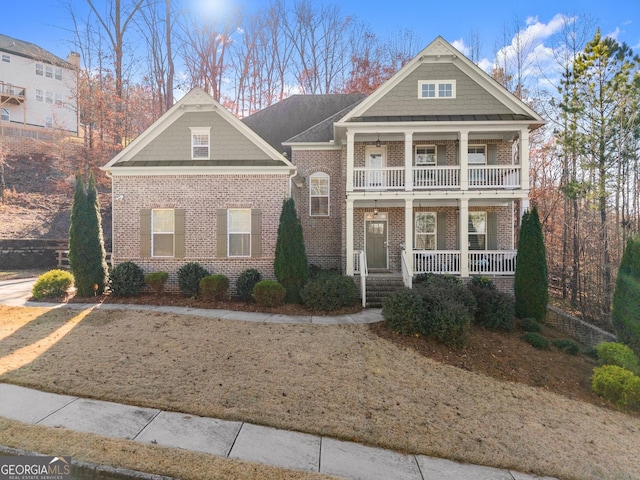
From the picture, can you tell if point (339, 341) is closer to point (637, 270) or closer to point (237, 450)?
point (237, 450)

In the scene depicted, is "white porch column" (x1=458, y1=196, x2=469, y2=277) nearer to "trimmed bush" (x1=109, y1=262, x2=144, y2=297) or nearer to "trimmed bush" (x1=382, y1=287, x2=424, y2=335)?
"trimmed bush" (x1=382, y1=287, x2=424, y2=335)

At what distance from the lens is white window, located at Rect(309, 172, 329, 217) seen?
46.4ft

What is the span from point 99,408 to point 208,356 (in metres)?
1.92

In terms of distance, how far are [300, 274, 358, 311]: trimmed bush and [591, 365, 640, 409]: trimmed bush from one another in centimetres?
568

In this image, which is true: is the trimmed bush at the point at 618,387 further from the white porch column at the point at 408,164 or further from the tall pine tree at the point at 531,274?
the white porch column at the point at 408,164

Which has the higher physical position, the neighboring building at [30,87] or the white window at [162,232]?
the neighboring building at [30,87]

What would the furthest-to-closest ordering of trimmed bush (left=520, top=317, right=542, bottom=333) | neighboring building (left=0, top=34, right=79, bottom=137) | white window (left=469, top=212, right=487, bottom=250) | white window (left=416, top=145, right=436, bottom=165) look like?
neighboring building (left=0, top=34, right=79, bottom=137), white window (left=416, top=145, right=436, bottom=165), white window (left=469, top=212, right=487, bottom=250), trimmed bush (left=520, top=317, right=542, bottom=333)

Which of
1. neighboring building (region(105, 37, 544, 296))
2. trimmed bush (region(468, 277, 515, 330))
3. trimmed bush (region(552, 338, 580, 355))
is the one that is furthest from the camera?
neighboring building (region(105, 37, 544, 296))

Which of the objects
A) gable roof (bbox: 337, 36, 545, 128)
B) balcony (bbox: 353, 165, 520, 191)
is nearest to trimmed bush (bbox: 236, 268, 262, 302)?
balcony (bbox: 353, 165, 520, 191)

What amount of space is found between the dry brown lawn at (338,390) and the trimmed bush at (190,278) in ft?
10.7

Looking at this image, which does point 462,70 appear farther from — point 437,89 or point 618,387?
point 618,387

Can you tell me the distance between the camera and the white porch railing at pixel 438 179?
11.9m

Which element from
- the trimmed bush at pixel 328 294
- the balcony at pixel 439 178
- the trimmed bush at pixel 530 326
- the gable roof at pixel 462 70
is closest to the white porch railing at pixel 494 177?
the balcony at pixel 439 178

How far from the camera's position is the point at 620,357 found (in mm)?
6719
